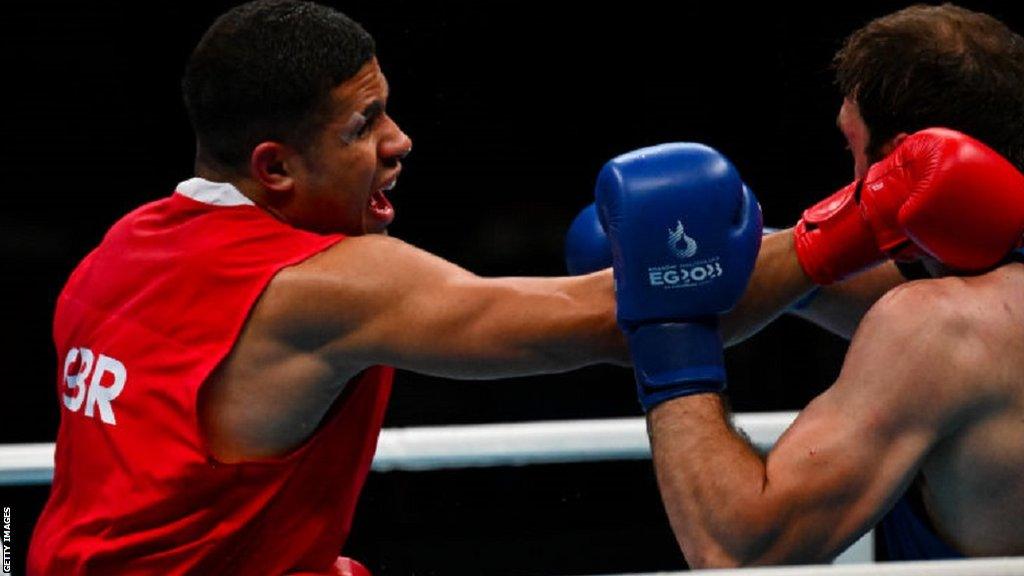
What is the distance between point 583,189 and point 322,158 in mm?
2691

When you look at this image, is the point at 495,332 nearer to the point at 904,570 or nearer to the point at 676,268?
the point at 676,268

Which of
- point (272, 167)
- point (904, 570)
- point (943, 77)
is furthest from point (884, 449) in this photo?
point (272, 167)

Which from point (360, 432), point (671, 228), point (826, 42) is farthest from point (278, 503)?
point (826, 42)

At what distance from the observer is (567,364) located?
1.88 meters

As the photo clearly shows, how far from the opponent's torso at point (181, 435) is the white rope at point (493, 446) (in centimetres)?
34

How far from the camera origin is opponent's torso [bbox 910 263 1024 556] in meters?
1.83

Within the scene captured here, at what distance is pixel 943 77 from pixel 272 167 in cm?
85

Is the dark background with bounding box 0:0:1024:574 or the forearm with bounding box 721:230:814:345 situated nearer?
the forearm with bounding box 721:230:814:345

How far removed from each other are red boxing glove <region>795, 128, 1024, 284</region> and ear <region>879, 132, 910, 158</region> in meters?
0.08

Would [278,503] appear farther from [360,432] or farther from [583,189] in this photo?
[583,189]

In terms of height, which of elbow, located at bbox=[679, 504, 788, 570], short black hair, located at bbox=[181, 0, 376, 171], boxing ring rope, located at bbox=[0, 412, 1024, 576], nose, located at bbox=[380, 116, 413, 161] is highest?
short black hair, located at bbox=[181, 0, 376, 171]

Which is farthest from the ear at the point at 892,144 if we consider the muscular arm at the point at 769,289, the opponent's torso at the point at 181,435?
the opponent's torso at the point at 181,435

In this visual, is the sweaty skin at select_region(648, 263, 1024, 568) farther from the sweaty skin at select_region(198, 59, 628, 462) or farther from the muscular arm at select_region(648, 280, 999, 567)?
the sweaty skin at select_region(198, 59, 628, 462)
